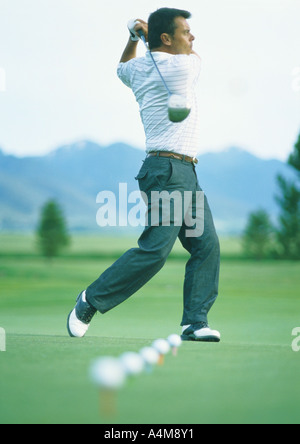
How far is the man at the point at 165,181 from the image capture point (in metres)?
3.50

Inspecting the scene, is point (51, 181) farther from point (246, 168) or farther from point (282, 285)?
point (282, 285)

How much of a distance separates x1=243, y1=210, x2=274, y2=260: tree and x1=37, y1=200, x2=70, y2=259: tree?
7.21m

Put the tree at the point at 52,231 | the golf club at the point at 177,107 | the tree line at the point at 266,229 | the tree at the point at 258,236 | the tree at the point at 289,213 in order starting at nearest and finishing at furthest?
the golf club at the point at 177,107 → the tree at the point at 52,231 → the tree line at the point at 266,229 → the tree at the point at 258,236 → the tree at the point at 289,213

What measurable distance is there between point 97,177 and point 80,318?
426 feet

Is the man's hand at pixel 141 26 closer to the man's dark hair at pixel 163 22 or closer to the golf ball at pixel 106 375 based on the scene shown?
the man's dark hair at pixel 163 22

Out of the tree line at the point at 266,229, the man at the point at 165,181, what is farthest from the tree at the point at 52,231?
the man at the point at 165,181

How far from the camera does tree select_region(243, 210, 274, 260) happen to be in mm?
27859

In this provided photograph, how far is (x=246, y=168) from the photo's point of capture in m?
140

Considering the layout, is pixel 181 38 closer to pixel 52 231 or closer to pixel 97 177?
pixel 52 231

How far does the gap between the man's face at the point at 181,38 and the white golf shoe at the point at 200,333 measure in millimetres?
1435

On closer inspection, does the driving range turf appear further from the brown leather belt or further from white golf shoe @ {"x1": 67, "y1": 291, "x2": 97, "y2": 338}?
the brown leather belt

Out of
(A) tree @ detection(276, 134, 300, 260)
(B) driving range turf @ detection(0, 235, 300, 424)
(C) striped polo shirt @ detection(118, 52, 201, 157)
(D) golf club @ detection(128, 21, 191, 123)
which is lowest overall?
(B) driving range turf @ detection(0, 235, 300, 424)

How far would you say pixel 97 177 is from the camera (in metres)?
133

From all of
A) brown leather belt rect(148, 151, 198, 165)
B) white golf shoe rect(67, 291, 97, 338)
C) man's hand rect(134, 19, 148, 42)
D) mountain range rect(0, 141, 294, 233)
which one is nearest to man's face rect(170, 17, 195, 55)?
man's hand rect(134, 19, 148, 42)
